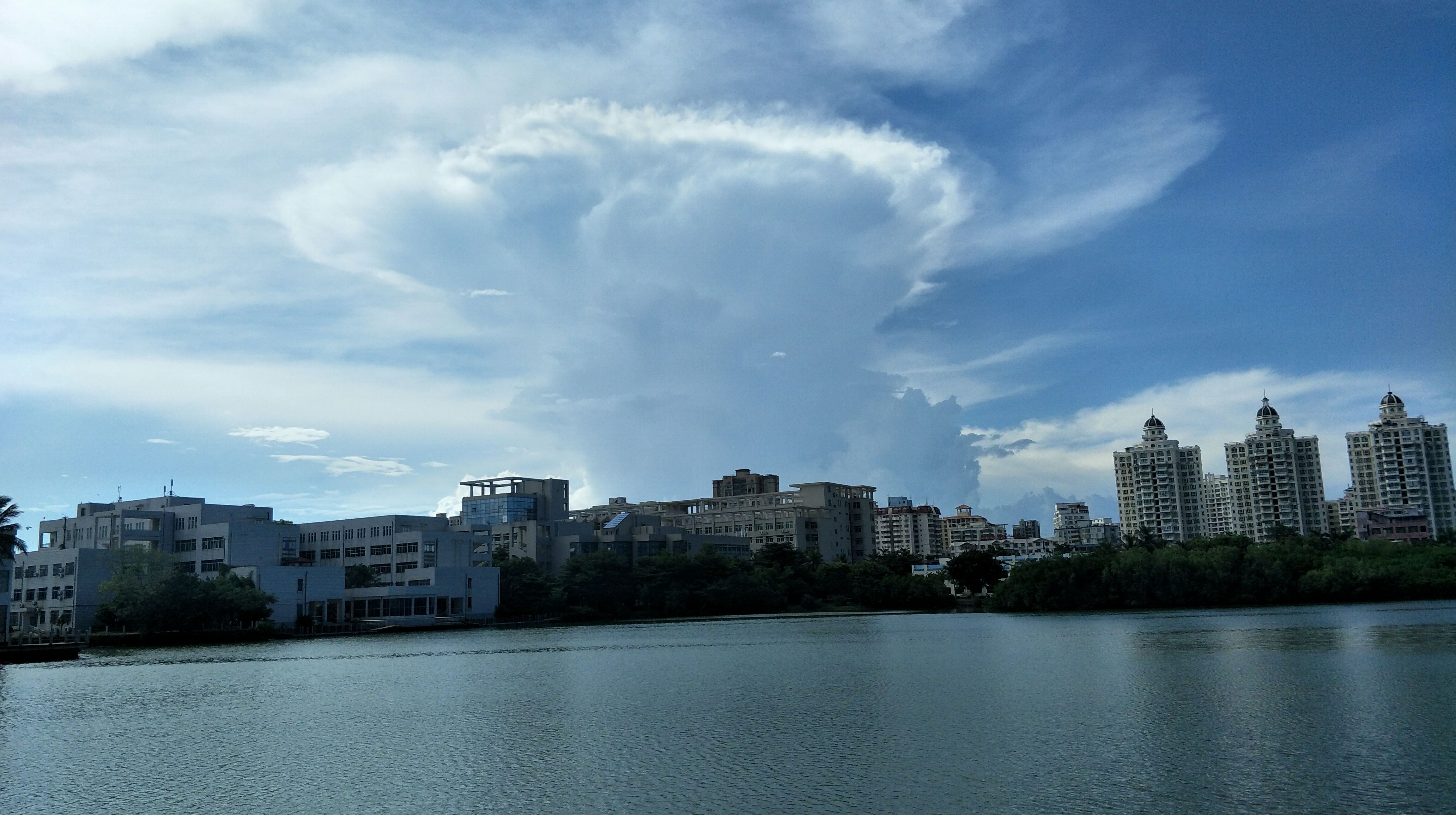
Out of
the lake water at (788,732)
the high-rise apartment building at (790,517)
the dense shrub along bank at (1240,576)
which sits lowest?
the lake water at (788,732)

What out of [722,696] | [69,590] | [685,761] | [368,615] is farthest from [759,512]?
[685,761]

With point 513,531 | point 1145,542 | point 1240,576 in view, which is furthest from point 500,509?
point 1240,576

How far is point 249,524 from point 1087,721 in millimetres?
93573

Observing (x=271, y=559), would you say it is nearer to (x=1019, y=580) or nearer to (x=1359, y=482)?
(x=1019, y=580)

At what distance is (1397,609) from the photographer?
71500 millimetres

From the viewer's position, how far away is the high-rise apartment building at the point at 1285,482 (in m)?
186

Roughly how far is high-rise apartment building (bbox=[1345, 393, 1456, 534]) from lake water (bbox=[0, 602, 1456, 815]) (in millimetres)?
144536

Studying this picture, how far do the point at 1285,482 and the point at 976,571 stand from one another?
93.8 metres

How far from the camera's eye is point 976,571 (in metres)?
124

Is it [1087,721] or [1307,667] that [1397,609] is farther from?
[1087,721]

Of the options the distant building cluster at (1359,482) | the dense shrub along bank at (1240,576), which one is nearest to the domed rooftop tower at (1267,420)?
the distant building cluster at (1359,482)

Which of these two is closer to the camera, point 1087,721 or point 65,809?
point 65,809

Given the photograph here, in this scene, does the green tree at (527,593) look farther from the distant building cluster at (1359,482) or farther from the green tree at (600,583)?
the distant building cluster at (1359,482)

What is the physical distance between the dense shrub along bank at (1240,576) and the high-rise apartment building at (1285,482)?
9810 centimetres
